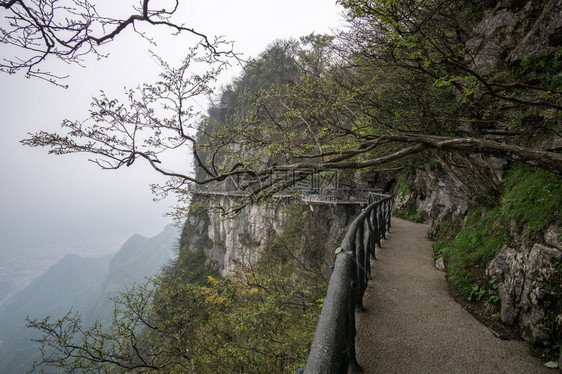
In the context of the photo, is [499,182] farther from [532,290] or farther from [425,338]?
[425,338]

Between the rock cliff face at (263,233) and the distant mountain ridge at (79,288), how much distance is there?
6106 cm

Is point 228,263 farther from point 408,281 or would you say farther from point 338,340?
point 338,340

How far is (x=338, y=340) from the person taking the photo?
106cm

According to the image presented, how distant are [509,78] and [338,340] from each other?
245 inches

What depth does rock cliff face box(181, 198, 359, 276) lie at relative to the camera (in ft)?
62.2

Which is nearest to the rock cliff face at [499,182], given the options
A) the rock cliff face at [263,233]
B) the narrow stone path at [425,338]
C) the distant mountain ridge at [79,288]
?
the narrow stone path at [425,338]

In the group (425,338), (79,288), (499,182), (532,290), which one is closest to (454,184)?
(499,182)

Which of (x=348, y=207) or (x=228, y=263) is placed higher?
(x=348, y=207)

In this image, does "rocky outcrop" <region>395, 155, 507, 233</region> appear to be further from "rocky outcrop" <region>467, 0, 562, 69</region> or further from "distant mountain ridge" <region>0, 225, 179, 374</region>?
"distant mountain ridge" <region>0, 225, 179, 374</region>

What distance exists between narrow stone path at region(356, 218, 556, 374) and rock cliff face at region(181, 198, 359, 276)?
6340 mm

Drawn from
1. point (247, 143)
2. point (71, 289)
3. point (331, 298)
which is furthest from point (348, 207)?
point (71, 289)

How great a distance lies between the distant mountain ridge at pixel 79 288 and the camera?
8819 cm

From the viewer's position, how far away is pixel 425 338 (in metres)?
2.46

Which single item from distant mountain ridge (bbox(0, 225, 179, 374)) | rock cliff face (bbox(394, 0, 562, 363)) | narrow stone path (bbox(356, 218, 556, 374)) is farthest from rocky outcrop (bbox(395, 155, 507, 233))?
distant mountain ridge (bbox(0, 225, 179, 374))
